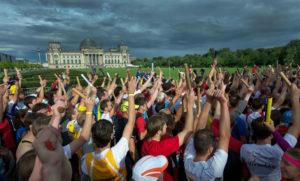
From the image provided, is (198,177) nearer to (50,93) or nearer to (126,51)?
(50,93)

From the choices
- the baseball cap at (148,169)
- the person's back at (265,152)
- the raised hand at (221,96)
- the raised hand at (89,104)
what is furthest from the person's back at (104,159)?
the person's back at (265,152)

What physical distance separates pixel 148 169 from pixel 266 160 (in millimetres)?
1491

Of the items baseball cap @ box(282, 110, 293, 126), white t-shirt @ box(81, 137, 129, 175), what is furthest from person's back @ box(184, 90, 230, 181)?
baseball cap @ box(282, 110, 293, 126)

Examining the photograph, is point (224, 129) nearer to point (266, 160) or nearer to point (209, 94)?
point (209, 94)

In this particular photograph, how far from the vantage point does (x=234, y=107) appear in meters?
3.54

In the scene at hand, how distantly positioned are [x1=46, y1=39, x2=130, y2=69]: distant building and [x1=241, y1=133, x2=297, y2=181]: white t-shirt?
415 ft

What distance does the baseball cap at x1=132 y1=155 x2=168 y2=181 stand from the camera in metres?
1.53

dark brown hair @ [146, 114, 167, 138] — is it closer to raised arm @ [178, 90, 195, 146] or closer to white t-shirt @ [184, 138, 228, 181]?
raised arm @ [178, 90, 195, 146]

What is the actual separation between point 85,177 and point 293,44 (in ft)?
211

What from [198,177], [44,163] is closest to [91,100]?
[44,163]

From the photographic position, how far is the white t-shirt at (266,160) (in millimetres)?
2051

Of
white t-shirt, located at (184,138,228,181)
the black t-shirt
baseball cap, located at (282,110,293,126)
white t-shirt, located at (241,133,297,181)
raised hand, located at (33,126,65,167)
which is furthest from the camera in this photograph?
the black t-shirt

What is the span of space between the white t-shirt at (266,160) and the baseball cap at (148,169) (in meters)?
1.21

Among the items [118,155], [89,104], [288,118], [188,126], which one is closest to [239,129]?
[288,118]
